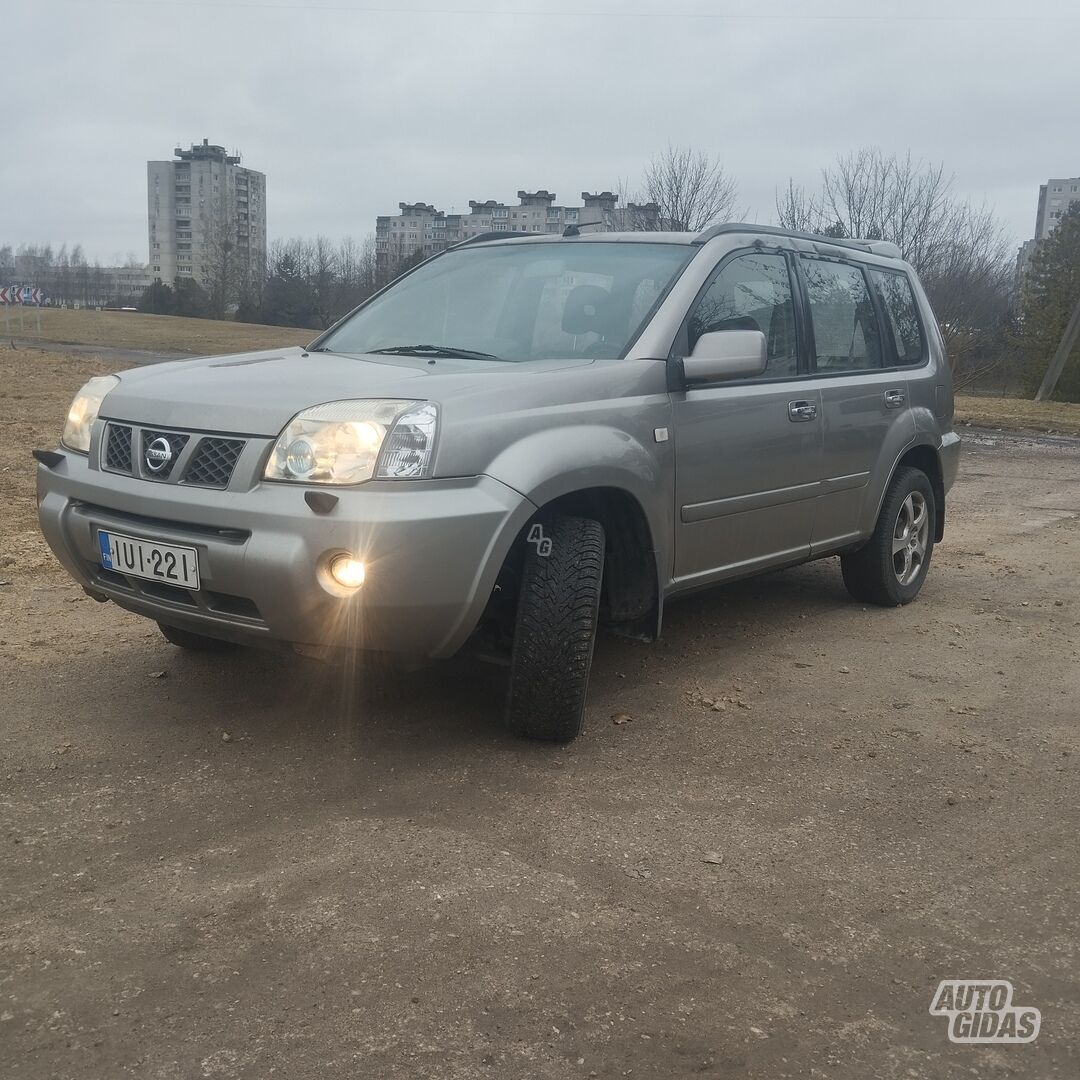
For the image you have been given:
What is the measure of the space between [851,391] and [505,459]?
91.8 inches

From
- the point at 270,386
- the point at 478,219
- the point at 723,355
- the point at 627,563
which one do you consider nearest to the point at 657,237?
the point at 723,355

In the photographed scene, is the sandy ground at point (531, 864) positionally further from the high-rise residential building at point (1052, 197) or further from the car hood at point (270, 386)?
the high-rise residential building at point (1052, 197)

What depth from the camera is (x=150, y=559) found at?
3477 millimetres

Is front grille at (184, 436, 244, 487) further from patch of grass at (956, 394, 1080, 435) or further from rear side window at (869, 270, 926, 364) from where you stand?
patch of grass at (956, 394, 1080, 435)

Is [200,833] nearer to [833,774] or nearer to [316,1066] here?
[316,1066]

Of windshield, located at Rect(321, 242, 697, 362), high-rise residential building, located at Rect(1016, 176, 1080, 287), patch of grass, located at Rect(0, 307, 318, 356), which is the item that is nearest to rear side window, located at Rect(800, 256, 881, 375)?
windshield, located at Rect(321, 242, 697, 362)

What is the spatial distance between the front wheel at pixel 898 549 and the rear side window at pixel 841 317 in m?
0.68

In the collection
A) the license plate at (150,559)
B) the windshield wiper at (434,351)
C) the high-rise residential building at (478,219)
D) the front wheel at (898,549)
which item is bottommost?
the front wheel at (898,549)

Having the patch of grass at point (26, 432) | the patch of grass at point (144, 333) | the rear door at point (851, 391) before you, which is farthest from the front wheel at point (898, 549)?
the patch of grass at point (144, 333)

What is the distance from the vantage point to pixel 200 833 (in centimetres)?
308

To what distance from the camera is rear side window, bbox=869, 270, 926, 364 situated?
573cm

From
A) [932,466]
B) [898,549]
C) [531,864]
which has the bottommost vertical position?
[531,864]

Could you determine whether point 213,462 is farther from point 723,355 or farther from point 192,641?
point 723,355

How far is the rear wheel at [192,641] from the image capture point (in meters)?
4.53
